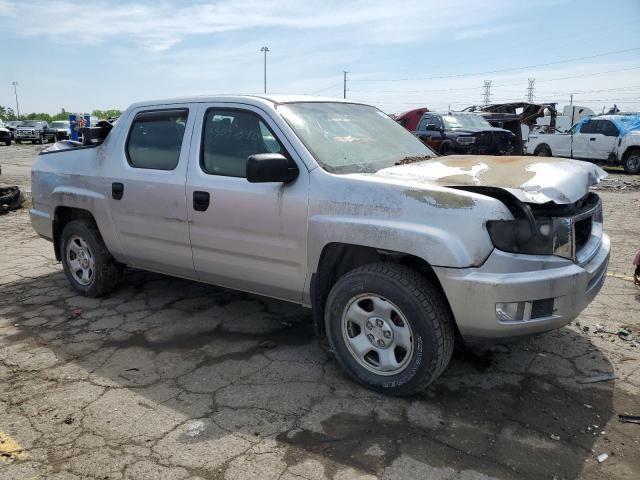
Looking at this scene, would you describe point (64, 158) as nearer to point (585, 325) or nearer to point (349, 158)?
point (349, 158)

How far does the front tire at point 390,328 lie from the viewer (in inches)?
113

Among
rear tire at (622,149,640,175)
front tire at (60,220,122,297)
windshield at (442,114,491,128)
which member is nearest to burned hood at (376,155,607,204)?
front tire at (60,220,122,297)

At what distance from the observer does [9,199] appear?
9.49 metres

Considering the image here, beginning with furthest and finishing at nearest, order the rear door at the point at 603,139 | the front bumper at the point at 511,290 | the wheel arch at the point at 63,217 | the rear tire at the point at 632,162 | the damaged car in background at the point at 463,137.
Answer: the rear door at the point at 603,139
the rear tire at the point at 632,162
the damaged car in background at the point at 463,137
the wheel arch at the point at 63,217
the front bumper at the point at 511,290

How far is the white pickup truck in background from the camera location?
1616 cm

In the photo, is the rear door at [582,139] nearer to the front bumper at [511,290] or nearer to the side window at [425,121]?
the side window at [425,121]

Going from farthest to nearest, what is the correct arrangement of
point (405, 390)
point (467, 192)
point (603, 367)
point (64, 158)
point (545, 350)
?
point (64, 158)
point (545, 350)
point (603, 367)
point (405, 390)
point (467, 192)

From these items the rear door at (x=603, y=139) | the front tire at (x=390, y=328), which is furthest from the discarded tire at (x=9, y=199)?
the rear door at (x=603, y=139)

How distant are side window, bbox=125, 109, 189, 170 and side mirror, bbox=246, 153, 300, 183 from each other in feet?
3.62

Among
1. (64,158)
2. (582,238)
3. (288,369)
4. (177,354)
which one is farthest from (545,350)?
(64,158)

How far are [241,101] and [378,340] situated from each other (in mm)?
1914

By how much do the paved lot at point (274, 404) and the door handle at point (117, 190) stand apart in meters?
1.02

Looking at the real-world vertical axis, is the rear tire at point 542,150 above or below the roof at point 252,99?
below

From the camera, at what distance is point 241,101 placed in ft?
12.2
